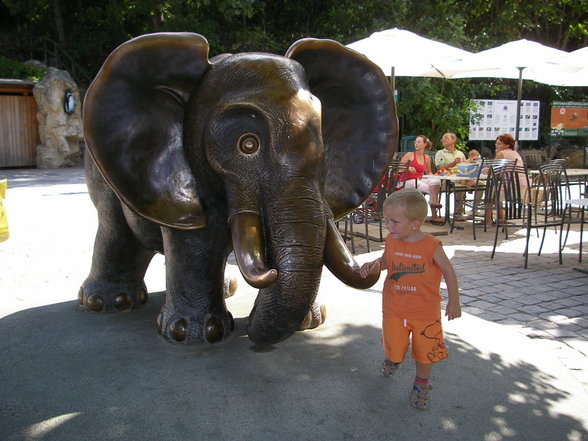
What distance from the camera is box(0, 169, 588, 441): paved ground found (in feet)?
8.88

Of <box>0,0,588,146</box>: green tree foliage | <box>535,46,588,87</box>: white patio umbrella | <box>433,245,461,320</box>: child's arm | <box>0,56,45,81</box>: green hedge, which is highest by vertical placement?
<box>0,0,588,146</box>: green tree foliage

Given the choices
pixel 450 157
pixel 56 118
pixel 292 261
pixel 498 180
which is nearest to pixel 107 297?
pixel 292 261

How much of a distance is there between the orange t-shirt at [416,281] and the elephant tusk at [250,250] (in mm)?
726

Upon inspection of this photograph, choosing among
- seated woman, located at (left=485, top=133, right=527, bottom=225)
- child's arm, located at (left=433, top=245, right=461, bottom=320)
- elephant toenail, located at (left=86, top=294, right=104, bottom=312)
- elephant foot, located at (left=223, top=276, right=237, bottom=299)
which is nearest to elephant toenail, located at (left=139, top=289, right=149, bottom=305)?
elephant toenail, located at (left=86, top=294, right=104, bottom=312)

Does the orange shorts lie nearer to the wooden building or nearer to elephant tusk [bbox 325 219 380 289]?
elephant tusk [bbox 325 219 380 289]

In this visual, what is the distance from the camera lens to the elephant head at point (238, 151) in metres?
2.82

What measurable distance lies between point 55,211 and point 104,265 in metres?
6.69

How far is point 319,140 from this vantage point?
2.98 m

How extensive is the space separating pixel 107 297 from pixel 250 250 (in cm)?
188

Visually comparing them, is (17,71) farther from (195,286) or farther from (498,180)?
(195,286)

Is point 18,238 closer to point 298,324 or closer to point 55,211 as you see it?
point 55,211

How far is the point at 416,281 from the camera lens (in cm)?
296

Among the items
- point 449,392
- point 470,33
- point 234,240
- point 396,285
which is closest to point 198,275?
point 234,240

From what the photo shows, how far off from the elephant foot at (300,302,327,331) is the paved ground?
0.17 feet
